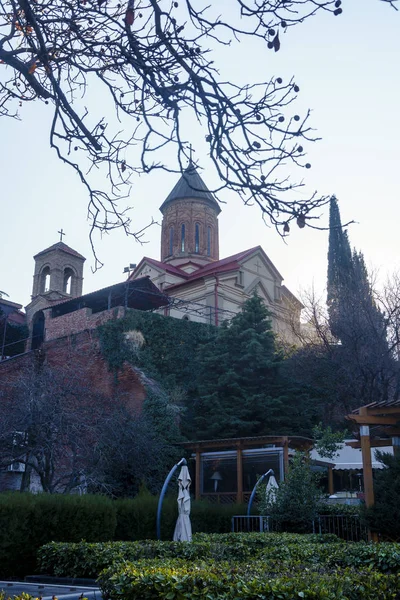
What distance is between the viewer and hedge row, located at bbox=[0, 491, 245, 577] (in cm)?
1188

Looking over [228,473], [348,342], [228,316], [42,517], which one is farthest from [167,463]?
[228,316]

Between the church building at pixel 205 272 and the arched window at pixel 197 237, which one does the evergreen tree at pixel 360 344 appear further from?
the arched window at pixel 197 237

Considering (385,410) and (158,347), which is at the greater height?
(158,347)

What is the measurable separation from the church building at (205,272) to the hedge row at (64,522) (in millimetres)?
16872

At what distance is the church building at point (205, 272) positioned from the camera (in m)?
35.2

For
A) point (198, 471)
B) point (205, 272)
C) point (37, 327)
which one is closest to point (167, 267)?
point (205, 272)

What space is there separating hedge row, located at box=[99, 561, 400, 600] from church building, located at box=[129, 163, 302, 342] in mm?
25535

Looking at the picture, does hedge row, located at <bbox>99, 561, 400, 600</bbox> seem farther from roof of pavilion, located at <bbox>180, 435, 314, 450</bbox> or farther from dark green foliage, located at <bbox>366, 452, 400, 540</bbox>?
roof of pavilion, located at <bbox>180, 435, 314, 450</bbox>

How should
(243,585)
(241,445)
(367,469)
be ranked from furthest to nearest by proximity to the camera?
(241,445)
(367,469)
(243,585)

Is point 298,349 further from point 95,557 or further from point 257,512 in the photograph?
point 95,557

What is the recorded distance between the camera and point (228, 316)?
114 ft

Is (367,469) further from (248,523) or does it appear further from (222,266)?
(222,266)

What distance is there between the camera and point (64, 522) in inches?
505

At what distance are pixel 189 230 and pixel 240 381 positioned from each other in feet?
69.3
